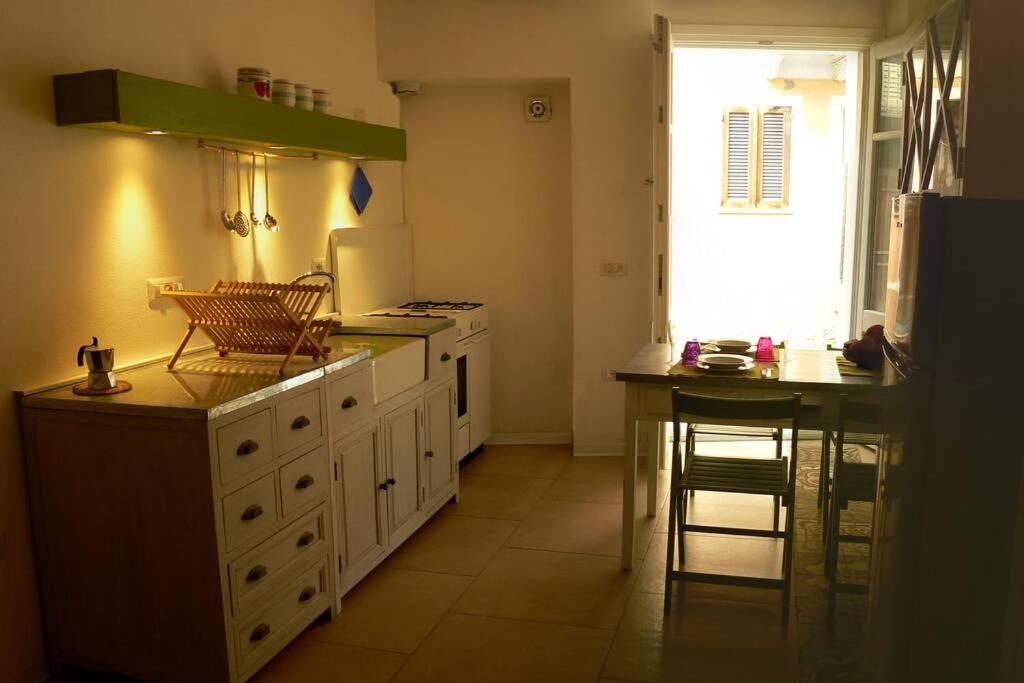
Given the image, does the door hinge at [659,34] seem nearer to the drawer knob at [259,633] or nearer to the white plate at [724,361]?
the white plate at [724,361]

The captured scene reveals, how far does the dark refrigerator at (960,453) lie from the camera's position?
91 cm

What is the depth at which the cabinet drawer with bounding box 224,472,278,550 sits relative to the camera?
8.12 feet

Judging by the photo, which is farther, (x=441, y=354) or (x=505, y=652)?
(x=441, y=354)

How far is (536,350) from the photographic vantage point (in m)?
5.36

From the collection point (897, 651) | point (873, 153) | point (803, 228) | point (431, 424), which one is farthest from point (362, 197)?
point (803, 228)

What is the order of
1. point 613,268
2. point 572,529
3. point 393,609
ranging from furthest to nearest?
point 613,268, point 572,529, point 393,609

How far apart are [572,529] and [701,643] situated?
44.4 inches

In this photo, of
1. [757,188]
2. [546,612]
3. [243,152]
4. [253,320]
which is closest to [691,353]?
[546,612]

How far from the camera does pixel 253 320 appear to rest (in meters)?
2.96

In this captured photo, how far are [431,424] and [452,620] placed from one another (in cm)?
114

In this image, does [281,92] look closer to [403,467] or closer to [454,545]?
[403,467]

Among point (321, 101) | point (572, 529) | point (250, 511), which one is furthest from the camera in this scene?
point (572, 529)

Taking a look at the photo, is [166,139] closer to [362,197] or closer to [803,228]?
[362,197]

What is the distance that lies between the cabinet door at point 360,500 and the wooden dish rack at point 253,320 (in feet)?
1.47
